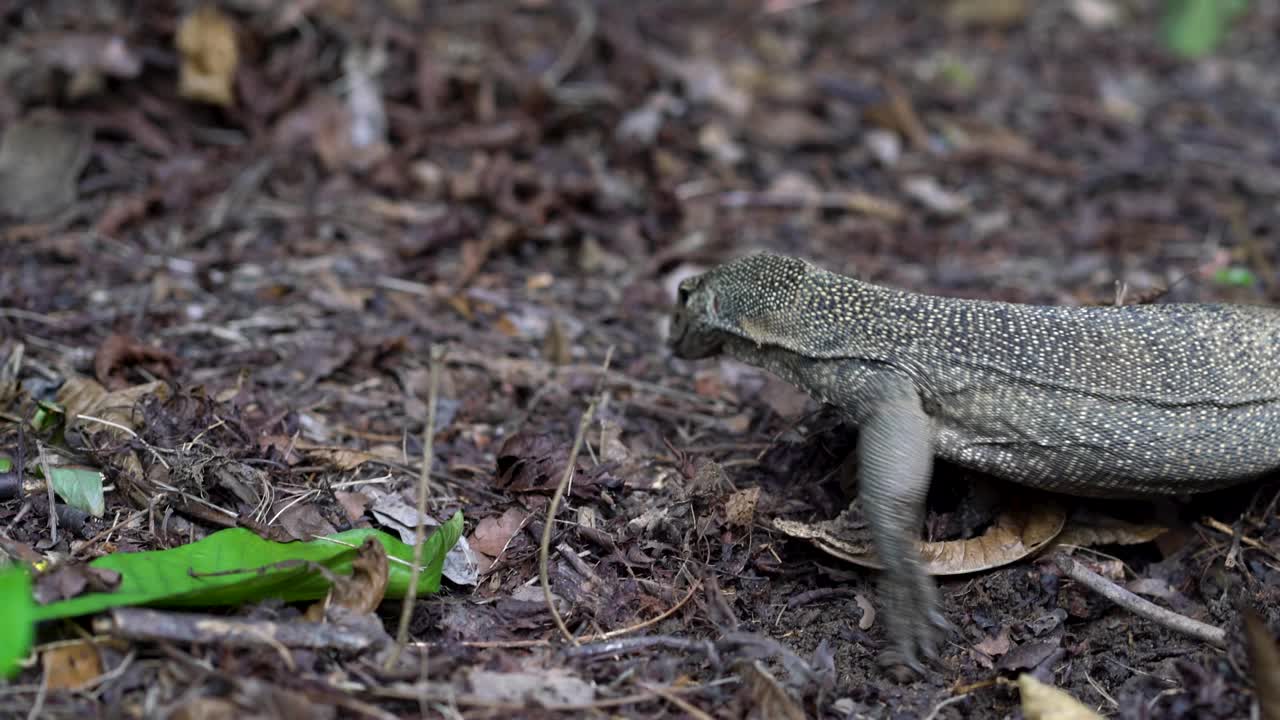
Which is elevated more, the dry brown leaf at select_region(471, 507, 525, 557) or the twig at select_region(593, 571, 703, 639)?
the dry brown leaf at select_region(471, 507, 525, 557)

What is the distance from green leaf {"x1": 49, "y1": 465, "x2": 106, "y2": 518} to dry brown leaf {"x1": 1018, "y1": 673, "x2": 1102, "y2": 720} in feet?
11.5

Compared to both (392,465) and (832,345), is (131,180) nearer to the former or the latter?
(392,465)

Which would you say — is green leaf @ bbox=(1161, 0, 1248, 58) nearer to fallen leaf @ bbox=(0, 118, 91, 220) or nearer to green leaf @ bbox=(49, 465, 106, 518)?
fallen leaf @ bbox=(0, 118, 91, 220)

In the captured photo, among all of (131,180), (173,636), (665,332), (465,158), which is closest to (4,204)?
(131,180)

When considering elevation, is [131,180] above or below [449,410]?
above

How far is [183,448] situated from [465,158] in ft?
13.3

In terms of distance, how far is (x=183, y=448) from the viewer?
452 centimetres

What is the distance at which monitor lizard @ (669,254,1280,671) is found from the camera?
179 inches

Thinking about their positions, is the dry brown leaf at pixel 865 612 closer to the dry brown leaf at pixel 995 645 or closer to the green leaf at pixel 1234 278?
the dry brown leaf at pixel 995 645

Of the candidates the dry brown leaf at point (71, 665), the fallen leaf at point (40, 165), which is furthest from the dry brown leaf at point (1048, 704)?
the fallen leaf at point (40, 165)

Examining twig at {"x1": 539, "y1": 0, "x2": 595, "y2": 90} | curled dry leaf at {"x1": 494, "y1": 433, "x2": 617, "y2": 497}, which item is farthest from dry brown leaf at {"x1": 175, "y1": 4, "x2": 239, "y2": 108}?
curled dry leaf at {"x1": 494, "y1": 433, "x2": 617, "y2": 497}

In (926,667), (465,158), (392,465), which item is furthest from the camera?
(465,158)

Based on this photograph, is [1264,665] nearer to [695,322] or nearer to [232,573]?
[695,322]

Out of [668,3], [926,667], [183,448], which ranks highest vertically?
[668,3]
